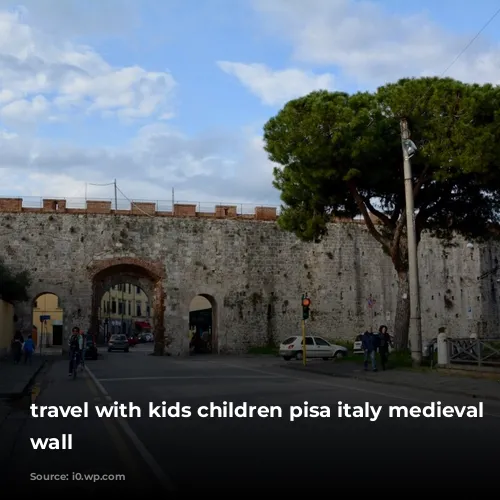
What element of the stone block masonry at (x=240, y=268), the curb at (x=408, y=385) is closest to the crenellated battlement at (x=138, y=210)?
the stone block masonry at (x=240, y=268)

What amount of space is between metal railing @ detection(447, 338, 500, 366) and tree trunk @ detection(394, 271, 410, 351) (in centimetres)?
426

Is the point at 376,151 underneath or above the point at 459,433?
above

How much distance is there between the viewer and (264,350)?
4019 centimetres

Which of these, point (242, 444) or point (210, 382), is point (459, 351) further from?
point (242, 444)

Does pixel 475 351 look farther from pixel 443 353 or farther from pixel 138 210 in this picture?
pixel 138 210

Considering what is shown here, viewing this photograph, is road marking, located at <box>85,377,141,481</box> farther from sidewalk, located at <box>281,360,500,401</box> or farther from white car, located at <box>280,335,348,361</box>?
white car, located at <box>280,335,348,361</box>

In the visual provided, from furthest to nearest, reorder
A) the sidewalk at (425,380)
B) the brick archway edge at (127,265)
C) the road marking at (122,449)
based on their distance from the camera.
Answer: the brick archway edge at (127,265)
the sidewalk at (425,380)
the road marking at (122,449)

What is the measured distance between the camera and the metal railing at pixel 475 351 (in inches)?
746

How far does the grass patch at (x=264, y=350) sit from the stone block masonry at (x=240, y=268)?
0.51 meters

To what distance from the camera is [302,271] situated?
138 feet

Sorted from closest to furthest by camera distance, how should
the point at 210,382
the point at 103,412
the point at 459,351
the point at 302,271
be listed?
the point at 103,412, the point at 210,382, the point at 459,351, the point at 302,271

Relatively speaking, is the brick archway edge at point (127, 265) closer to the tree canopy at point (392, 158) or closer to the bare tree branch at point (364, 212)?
the tree canopy at point (392, 158)

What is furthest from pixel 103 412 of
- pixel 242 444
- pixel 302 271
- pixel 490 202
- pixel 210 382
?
pixel 302 271

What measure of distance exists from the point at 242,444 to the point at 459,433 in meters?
2.94
